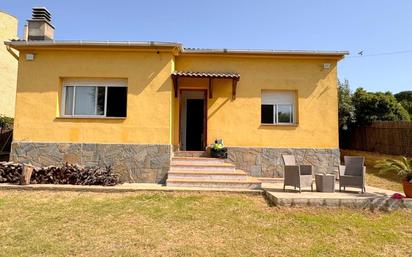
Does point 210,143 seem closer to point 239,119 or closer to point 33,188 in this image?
point 239,119

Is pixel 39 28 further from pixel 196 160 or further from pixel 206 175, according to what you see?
pixel 206 175

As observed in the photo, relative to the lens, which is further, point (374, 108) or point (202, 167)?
point (374, 108)

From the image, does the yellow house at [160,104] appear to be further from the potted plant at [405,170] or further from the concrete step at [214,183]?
the potted plant at [405,170]

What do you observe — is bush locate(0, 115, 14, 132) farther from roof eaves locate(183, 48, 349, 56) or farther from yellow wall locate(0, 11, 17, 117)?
roof eaves locate(183, 48, 349, 56)

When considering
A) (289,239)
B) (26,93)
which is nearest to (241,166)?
(289,239)

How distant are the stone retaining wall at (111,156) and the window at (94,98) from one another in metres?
1.38

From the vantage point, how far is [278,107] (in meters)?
14.4

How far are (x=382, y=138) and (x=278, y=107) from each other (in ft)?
29.5

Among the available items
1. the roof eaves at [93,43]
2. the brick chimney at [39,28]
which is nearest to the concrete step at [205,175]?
the roof eaves at [93,43]

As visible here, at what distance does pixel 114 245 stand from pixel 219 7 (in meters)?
11.9

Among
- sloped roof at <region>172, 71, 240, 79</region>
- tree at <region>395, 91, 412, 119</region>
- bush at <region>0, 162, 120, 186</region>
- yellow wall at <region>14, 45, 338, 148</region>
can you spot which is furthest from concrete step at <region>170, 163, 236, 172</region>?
tree at <region>395, 91, 412, 119</region>

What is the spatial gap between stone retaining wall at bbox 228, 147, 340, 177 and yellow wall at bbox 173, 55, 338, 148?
282 mm

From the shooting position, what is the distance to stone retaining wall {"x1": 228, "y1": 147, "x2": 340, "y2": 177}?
1380cm

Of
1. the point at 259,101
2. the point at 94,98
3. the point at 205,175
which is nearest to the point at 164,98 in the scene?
the point at 94,98
